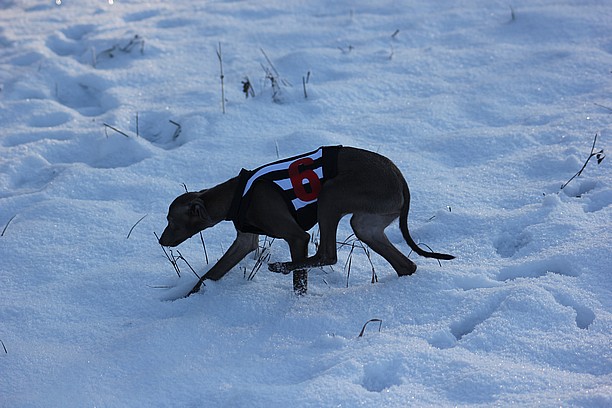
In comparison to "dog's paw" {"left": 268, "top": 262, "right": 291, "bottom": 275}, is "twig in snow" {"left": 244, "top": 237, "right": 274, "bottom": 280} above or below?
below

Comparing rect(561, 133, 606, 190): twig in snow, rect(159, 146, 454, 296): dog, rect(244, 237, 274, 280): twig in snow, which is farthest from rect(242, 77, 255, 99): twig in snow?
rect(561, 133, 606, 190): twig in snow

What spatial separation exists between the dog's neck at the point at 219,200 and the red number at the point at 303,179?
1.30 ft

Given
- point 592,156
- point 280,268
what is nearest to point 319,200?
point 280,268

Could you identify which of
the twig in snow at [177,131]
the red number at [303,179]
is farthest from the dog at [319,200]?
the twig in snow at [177,131]

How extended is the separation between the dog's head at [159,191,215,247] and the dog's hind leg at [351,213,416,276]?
0.84 meters

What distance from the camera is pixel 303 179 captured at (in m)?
3.83

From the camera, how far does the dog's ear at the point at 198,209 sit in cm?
403

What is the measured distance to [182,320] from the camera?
364 centimetres

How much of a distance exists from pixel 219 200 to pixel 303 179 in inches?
21.4

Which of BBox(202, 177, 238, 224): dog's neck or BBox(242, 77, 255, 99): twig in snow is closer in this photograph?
BBox(202, 177, 238, 224): dog's neck

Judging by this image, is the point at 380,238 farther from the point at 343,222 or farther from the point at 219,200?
the point at 219,200

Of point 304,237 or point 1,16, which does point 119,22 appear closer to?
point 1,16

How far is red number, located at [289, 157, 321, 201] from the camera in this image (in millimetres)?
3824

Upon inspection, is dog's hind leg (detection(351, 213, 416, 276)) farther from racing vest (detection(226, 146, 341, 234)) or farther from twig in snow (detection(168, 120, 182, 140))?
twig in snow (detection(168, 120, 182, 140))
